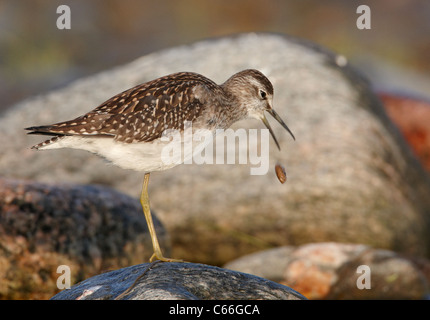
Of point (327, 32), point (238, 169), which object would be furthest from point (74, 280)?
point (327, 32)

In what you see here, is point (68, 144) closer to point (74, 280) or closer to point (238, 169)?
point (74, 280)

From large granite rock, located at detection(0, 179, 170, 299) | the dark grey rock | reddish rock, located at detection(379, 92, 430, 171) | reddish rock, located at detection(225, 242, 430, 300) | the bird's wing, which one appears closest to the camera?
the dark grey rock

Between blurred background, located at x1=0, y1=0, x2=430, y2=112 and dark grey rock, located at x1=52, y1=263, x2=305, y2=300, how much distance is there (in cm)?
1598

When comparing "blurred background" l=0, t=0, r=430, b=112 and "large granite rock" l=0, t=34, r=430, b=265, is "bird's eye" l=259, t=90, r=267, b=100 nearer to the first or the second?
"large granite rock" l=0, t=34, r=430, b=265

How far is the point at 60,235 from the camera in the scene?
765 cm

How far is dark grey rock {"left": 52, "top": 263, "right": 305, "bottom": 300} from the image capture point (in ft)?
16.7

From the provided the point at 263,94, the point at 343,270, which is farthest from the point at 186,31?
the point at 263,94

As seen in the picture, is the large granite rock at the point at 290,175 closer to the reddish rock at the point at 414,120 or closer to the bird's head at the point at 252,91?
the bird's head at the point at 252,91

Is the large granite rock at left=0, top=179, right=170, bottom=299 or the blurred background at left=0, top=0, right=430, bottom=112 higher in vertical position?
the blurred background at left=0, top=0, right=430, bottom=112

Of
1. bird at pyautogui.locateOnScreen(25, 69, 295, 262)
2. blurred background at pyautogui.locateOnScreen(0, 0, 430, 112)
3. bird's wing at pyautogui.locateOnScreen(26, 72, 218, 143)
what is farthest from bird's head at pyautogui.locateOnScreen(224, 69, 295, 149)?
blurred background at pyautogui.locateOnScreen(0, 0, 430, 112)

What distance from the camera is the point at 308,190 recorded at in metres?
9.96

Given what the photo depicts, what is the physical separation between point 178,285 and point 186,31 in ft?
61.9

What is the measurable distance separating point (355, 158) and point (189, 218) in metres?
2.81

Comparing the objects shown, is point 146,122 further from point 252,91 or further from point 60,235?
point 60,235
